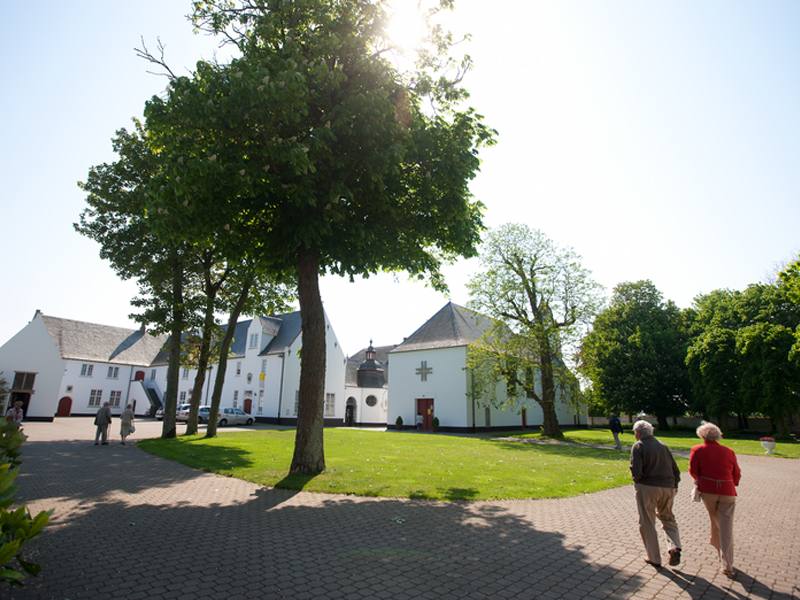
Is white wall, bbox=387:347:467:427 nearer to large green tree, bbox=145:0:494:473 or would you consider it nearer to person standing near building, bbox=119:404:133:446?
person standing near building, bbox=119:404:133:446

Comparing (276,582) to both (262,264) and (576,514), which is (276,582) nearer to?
(576,514)

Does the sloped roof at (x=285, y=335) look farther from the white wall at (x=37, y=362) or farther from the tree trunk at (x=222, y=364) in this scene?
the white wall at (x=37, y=362)

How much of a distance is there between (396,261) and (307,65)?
19.0ft

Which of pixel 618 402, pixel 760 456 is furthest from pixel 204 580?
pixel 618 402

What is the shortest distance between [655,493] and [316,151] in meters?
9.37

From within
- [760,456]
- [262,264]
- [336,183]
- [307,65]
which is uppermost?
[307,65]

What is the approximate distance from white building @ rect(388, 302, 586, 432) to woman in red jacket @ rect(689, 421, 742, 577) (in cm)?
2988

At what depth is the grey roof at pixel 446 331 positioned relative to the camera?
39.6 metres

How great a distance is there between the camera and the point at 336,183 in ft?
34.7

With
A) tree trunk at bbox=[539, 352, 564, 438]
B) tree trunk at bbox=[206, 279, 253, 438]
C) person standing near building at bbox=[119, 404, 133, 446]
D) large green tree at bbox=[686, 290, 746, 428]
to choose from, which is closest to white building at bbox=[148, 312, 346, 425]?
tree trunk at bbox=[206, 279, 253, 438]

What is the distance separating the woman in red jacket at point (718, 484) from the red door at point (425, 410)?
34.2 metres

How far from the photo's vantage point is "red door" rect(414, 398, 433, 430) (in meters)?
39.5

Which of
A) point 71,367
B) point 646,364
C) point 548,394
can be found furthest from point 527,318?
point 71,367

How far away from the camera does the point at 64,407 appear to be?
49844 mm
